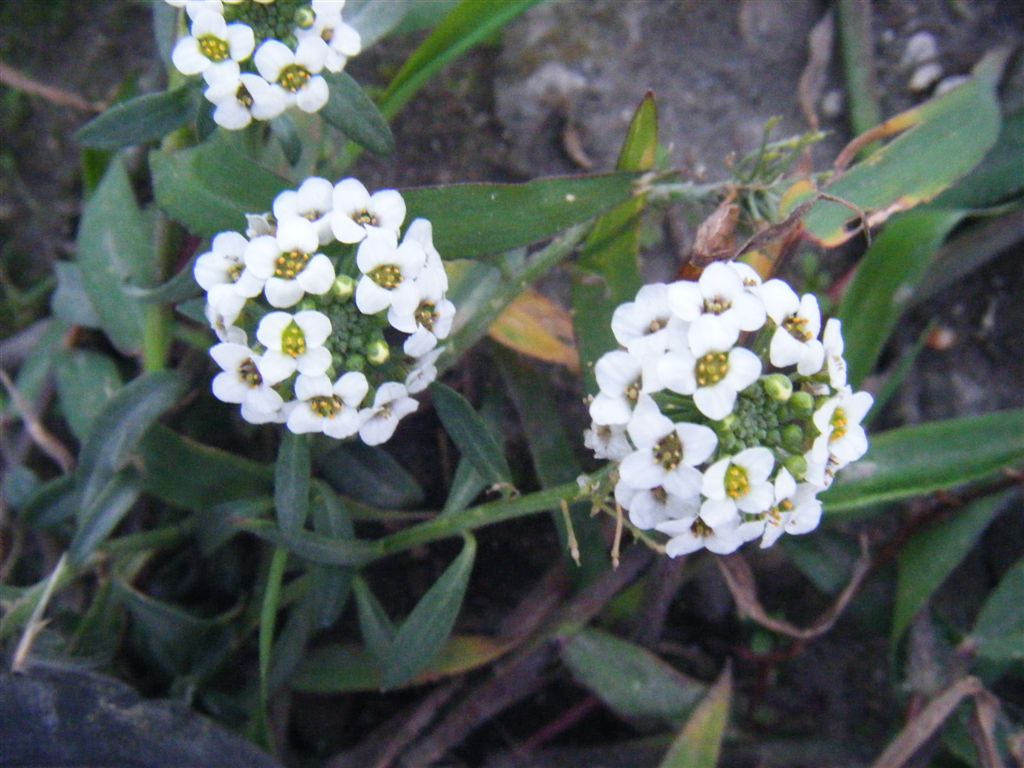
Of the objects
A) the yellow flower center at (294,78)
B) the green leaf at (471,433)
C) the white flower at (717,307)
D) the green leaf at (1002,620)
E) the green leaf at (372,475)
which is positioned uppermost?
the yellow flower center at (294,78)

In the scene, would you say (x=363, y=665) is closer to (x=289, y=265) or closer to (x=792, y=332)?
(x=289, y=265)

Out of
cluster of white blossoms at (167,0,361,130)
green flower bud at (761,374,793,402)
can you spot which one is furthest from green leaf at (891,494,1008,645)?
cluster of white blossoms at (167,0,361,130)

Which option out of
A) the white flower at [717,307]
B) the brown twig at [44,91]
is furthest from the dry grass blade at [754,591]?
the brown twig at [44,91]

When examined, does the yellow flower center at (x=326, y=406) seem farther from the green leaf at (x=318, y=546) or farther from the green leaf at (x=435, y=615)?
the green leaf at (x=435, y=615)

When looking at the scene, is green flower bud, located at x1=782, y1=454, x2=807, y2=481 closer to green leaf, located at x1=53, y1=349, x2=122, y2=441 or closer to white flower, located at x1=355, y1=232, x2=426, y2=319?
white flower, located at x1=355, y1=232, x2=426, y2=319

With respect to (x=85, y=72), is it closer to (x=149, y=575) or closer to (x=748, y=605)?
(x=149, y=575)

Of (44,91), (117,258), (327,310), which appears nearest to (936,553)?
(327,310)

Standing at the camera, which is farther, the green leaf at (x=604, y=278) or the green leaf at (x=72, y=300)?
the green leaf at (x=72, y=300)

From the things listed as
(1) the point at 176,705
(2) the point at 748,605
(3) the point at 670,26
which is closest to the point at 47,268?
(1) the point at 176,705
